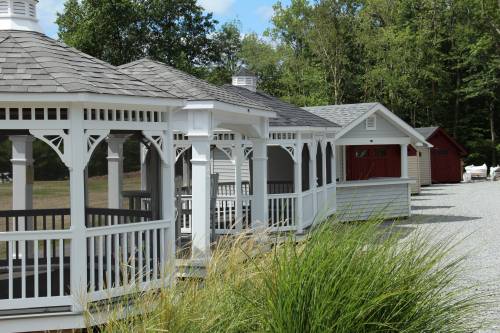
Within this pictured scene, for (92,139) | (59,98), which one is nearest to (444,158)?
(92,139)

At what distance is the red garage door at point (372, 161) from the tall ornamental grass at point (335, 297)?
18643 millimetres

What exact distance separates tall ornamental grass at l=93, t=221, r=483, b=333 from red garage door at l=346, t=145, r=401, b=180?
18643 mm

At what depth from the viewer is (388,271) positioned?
199 inches

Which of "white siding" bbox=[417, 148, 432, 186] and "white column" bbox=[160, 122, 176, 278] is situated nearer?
"white column" bbox=[160, 122, 176, 278]

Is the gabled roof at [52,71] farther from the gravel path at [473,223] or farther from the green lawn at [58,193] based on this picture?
the green lawn at [58,193]

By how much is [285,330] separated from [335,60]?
4505 centimetres

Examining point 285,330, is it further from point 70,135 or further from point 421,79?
point 421,79

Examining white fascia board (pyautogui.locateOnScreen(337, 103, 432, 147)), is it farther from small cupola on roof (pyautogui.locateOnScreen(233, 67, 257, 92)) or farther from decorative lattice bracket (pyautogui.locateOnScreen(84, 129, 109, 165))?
decorative lattice bracket (pyautogui.locateOnScreen(84, 129, 109, 165))

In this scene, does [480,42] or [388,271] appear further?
[480,42]

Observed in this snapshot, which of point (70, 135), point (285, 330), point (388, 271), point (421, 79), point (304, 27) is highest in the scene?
point (304, 27)

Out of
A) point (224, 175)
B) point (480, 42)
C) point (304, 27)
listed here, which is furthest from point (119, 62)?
point (480, 42)

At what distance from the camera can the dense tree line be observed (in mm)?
43031

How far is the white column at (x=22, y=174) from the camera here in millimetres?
11414

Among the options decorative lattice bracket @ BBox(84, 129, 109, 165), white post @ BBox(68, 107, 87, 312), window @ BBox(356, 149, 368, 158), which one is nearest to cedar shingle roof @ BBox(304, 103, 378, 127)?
window @ BBox(356, 149, 368, 158)
